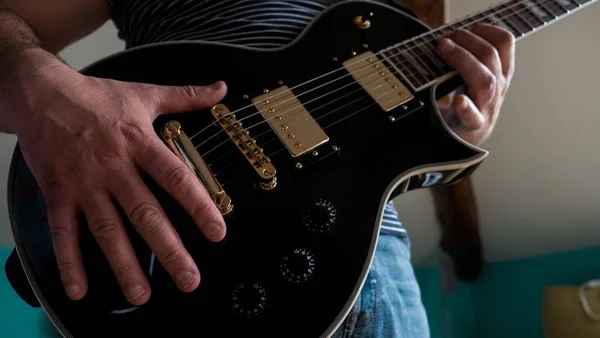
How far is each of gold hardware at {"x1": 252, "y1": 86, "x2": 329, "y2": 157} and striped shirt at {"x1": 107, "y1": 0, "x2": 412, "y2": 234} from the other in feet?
0.45

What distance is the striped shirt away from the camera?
72cm

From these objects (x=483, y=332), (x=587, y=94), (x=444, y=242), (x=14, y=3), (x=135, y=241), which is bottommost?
(x=483, y=332)

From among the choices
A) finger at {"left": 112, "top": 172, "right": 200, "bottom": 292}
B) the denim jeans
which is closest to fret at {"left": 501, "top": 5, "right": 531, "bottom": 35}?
the denim jeans

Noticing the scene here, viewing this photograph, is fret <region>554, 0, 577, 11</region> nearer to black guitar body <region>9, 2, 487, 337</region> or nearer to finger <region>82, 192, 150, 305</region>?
black guitar body <region>9, 2, 487, 337</region>

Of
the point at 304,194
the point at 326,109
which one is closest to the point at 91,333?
the point at 304,194

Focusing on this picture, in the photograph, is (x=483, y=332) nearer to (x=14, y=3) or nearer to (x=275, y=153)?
(x=275, y=153)

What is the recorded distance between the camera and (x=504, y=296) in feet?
4.47

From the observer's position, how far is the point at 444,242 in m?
1.48

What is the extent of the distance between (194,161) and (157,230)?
0.09 meters

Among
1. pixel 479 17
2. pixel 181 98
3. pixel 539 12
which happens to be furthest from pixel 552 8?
pixel 181 98

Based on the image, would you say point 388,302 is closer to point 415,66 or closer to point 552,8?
point 415,66

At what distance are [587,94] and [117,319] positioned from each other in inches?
47.2

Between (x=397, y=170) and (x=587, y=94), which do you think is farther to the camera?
(x=587, y=94)

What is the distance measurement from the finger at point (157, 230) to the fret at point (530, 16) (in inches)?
25.3
